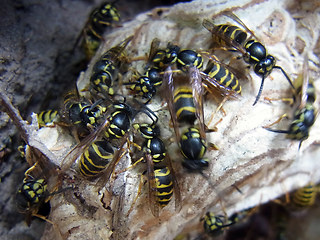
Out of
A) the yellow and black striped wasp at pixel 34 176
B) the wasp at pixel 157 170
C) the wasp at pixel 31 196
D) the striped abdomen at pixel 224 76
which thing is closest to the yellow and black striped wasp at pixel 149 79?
the wasp at pixel 157 170

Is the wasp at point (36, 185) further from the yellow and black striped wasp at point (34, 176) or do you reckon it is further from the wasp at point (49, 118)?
the wasp at point (49, 118)

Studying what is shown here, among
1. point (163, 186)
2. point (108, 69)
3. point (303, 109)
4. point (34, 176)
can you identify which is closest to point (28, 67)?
point (108, 69)

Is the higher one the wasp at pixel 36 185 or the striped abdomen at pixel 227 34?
the striped abdomen at pixel 227 34

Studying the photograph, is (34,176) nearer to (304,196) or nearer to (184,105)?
(184,105)

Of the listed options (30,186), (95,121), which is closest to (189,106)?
(95,121)

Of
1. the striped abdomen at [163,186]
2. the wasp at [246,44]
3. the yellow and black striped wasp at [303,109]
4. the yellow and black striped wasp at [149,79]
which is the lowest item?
the striped abdomen at [163,186]

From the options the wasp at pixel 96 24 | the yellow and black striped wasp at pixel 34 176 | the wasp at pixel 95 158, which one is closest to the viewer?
the wasp at pixel 95 158
